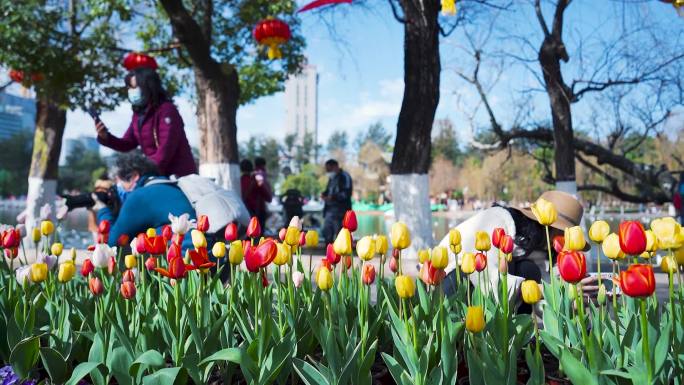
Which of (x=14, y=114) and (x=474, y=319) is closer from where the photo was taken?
(x=474, y=319)

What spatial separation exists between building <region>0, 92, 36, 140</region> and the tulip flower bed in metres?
113

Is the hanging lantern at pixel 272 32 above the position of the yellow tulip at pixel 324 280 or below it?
above

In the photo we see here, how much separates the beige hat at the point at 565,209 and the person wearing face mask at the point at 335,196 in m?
6.45

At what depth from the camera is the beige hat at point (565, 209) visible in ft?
8.87

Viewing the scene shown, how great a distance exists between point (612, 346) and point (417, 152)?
669 cm

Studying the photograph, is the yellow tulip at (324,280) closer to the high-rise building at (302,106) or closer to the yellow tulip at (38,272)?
the yellow tulip at (38,272)

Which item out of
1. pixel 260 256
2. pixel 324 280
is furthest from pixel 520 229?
pixel 260 256

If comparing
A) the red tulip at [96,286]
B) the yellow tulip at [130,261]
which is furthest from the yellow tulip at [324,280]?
the yellow tulip at [130,261]

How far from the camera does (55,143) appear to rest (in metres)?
11.3

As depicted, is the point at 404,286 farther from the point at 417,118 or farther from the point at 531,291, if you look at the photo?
the point at 417,118

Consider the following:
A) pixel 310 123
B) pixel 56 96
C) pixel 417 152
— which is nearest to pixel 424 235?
pixel 417 152

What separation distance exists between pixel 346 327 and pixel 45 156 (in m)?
10.8

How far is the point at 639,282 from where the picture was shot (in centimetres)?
124

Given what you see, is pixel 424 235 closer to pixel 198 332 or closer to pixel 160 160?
pixel 160 160
